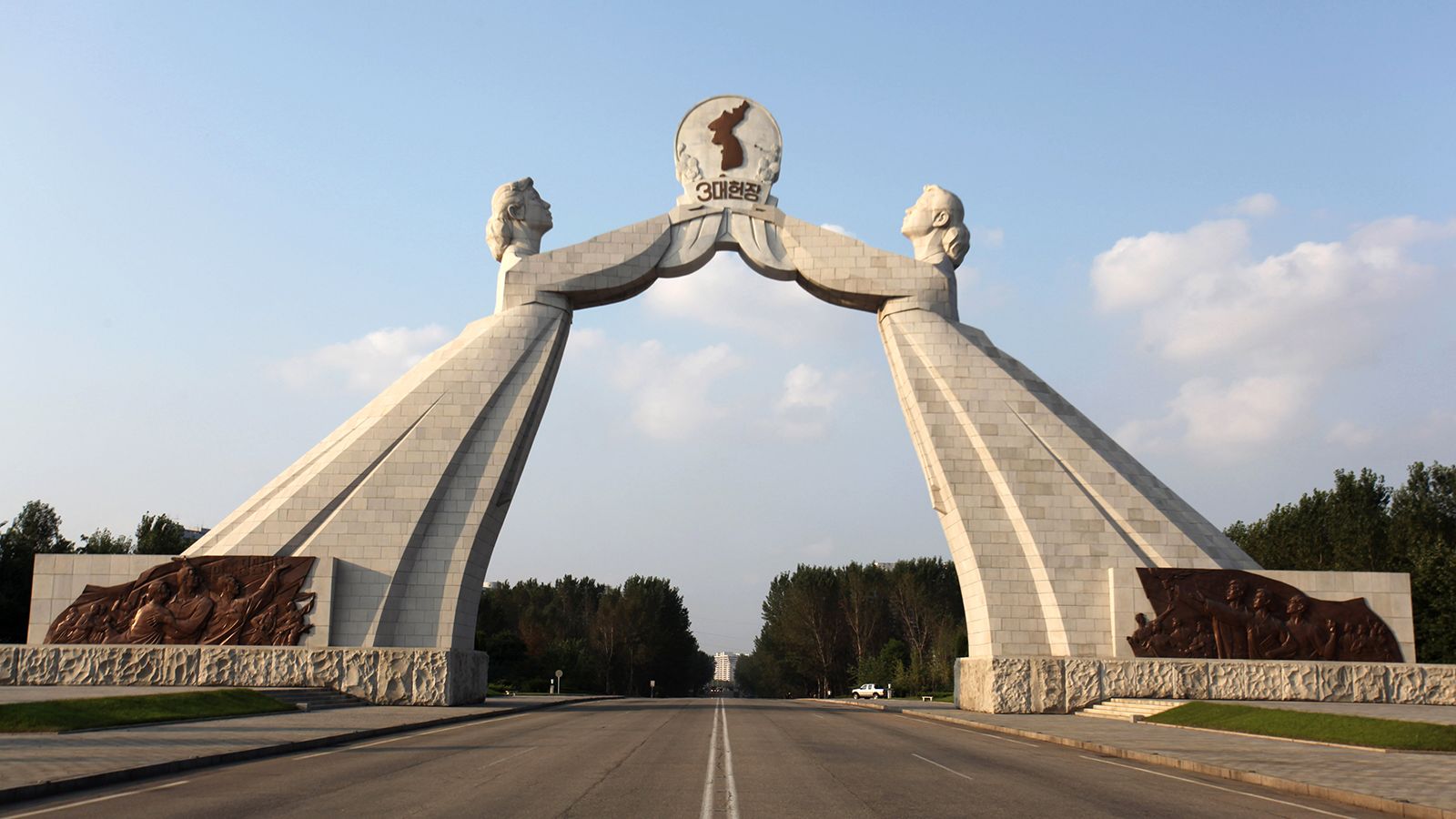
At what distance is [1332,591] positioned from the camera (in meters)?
21.8

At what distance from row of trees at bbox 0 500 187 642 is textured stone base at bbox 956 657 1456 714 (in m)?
25.2

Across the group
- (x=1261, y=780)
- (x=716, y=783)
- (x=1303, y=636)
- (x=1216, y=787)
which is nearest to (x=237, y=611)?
(x=716, y=783)

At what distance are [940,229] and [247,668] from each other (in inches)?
658

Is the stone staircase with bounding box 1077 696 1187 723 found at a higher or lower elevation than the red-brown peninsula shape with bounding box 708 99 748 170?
lower

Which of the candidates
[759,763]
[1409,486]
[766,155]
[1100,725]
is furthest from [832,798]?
[1409,486]

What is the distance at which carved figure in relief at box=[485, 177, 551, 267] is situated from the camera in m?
24.8

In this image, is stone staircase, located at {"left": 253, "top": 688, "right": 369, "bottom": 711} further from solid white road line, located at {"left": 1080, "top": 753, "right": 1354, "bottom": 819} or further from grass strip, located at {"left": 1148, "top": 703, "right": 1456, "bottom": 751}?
grass strip, located at {"left": 1148, "top": 703, "right": 1456, "bottom": 751}

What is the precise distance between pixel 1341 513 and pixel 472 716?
116ft

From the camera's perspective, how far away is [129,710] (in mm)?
14836

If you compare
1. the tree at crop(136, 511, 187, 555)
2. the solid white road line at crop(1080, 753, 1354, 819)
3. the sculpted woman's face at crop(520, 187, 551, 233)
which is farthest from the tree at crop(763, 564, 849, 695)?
the solid white road line at crop(1080, 753, 1354, 819)

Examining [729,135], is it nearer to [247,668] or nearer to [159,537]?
[247,668]

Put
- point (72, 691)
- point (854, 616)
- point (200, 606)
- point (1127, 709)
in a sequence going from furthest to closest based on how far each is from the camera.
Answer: point (854, 616)
point (200, 606)
point (1127, 709)
point (72, 691)

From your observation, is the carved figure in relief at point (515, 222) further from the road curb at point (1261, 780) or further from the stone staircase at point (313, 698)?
the road curb at point (1261, 780)

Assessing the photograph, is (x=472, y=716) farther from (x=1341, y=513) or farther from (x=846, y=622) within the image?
(x=846, y=622)
